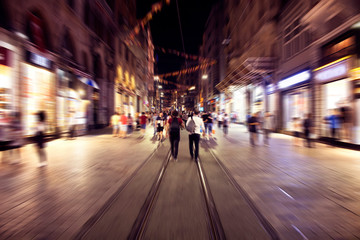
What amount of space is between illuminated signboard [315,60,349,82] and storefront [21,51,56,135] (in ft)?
53.3

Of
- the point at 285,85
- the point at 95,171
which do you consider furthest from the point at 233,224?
the point at 285,85

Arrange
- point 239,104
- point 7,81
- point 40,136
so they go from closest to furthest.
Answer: point 40,136, point 7,81, point 239,104

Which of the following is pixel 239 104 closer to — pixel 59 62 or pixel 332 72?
pixel 332 72

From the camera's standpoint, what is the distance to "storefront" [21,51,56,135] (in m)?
11.4

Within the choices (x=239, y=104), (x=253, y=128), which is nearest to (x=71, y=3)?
(x=253, y=128)

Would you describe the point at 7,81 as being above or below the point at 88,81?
below

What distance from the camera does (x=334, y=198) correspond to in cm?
383

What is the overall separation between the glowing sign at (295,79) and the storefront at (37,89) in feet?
55.3

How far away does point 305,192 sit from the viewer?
416 centimetres

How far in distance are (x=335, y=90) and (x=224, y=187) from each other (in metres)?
10.8

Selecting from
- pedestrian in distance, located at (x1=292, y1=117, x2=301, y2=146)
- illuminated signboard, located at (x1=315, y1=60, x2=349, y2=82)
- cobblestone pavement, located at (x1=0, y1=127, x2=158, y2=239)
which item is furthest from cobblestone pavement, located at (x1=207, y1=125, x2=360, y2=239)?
illuminated signboard, located at (x1=315, y1=60, x2=349, y2=82)

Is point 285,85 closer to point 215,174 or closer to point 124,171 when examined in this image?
point 215,174

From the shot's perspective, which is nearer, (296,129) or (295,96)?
(296,129)

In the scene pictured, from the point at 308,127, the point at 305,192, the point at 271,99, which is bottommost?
the point at 305,192
